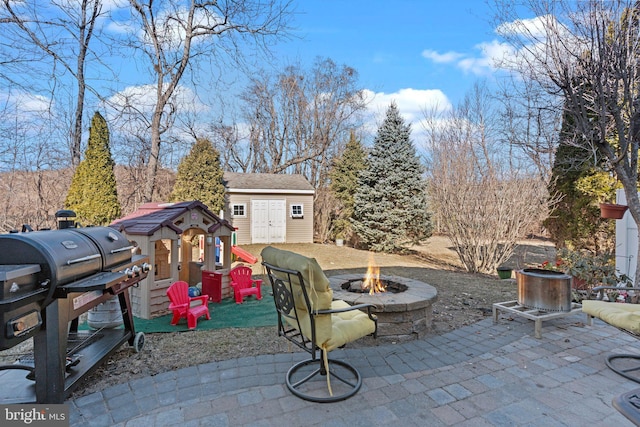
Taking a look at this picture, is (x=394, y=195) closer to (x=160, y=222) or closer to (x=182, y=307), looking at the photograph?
(x=160, y=222)

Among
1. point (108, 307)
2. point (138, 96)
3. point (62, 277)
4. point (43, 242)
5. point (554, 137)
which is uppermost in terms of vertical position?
point (138, 96)

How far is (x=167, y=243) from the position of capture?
19.4 ft

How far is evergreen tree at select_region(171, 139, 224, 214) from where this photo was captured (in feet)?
39.6

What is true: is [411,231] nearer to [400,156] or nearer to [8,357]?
[400,156]

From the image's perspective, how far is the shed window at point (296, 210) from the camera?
47.0 feet

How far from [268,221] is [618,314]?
1204 centimetres

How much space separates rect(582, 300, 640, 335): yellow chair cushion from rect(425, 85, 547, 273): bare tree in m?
5.43

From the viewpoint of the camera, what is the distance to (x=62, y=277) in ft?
6.93

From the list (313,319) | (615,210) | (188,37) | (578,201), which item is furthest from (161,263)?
(188,37)

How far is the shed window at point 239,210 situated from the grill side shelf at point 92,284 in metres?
11.2

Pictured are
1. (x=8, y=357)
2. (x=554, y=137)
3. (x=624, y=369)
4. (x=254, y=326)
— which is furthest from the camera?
(x=554, y=137)

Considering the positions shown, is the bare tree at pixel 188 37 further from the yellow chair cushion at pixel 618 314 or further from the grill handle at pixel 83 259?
the yellow chair cushion at pixel 618 314

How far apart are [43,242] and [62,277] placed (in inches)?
9.9

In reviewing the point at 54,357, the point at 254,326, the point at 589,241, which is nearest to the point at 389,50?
the point at 589,241
